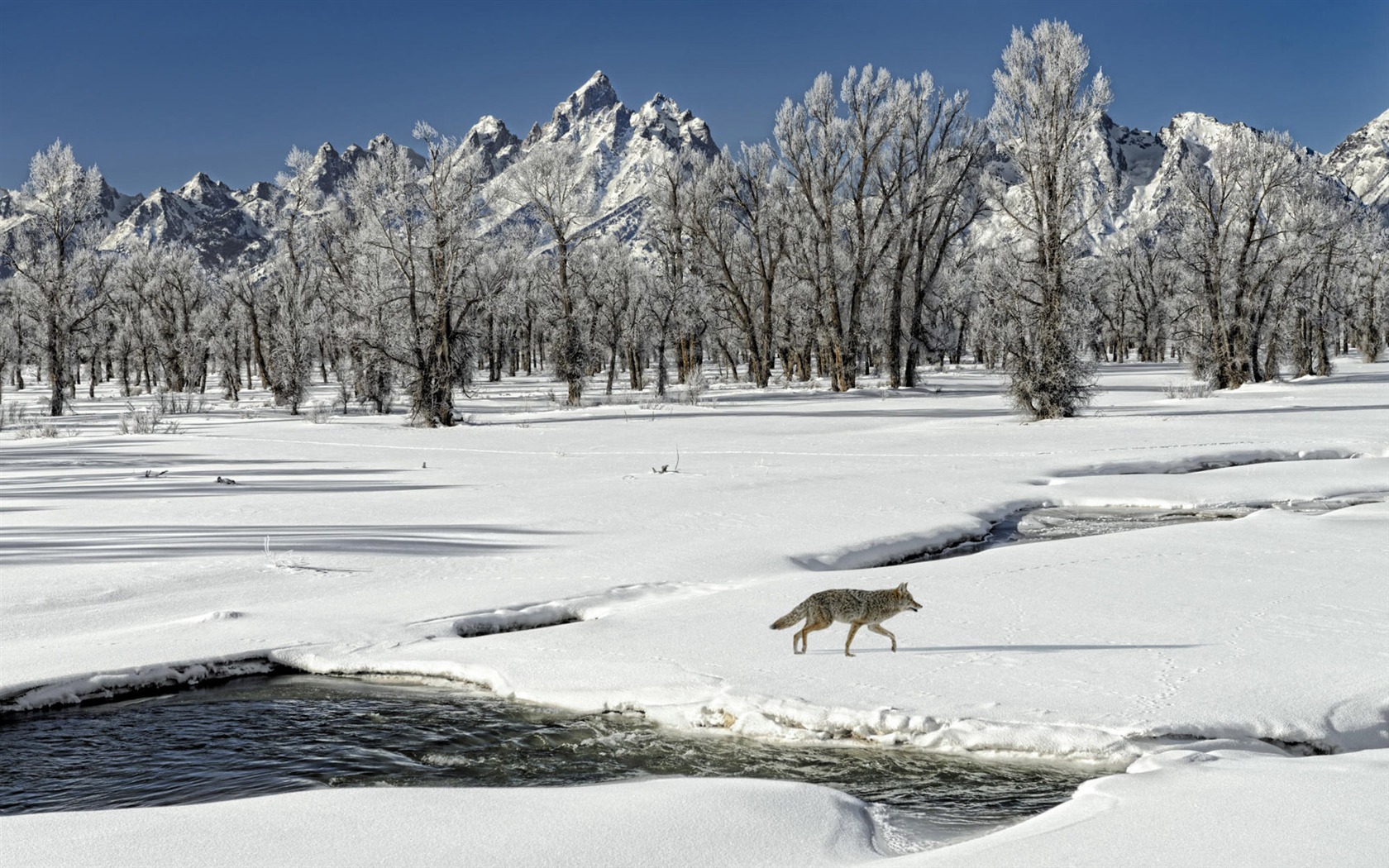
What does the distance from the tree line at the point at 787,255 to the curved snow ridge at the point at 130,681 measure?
21.1 meters

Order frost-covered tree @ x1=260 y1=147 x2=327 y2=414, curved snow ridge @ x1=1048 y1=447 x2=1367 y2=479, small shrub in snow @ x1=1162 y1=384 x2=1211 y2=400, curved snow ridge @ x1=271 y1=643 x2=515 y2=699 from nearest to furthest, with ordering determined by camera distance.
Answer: curved snow ridge @ x1=271 y1=643 x2=515 y2=699 → curved snow ridge @ x1=1048 y1=447 x2=1367 y2=479 → small shrub in snow @ x1=1162 y1=384 x2=1211 y2=400 → frost-covered tree @ x1=260 y1=147 x2=327 y2=414

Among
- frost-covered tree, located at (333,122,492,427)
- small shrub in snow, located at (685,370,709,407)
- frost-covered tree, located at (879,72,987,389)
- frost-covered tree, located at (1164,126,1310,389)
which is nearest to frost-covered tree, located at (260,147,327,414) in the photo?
frost-covered tree, located at (333,122,492,427)

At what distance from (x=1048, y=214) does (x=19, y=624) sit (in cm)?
2501

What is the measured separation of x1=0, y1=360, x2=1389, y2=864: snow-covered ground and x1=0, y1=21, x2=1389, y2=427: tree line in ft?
36.1

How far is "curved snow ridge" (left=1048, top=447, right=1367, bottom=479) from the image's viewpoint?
1734 cm

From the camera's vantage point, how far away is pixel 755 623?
7.97 meters

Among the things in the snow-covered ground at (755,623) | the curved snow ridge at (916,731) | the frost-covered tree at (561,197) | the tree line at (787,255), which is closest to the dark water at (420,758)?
the curved snow ridge at (916,731)

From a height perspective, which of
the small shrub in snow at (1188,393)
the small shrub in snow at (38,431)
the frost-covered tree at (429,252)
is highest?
the frost-covered tree at (429,252)

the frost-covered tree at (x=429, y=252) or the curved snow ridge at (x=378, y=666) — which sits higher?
the frost-covered tree at (x=429, y=252)

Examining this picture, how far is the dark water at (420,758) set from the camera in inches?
201

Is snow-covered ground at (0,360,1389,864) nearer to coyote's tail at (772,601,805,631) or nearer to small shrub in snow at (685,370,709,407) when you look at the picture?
coyote's tail at (772,601,805,631)

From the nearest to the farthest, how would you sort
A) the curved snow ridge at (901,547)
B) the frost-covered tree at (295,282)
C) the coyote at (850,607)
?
the coyote at (850,607), the curved snow ridge at (901,547), the frost-covered tree at (295,282)

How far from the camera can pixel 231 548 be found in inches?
451

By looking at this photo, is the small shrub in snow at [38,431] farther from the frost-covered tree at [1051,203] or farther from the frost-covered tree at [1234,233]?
the frost-covered tree at [1234,233]
